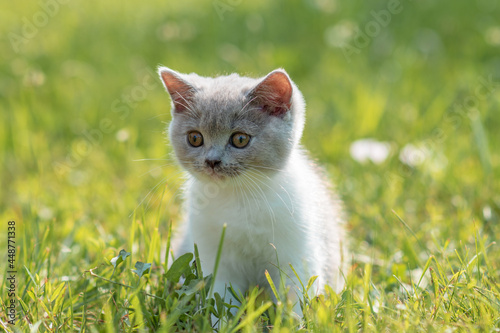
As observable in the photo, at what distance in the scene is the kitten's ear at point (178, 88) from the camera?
239cm

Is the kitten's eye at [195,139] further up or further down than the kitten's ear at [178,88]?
further down

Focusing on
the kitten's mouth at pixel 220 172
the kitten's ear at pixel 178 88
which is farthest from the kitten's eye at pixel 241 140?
the kitten's ear at pixel 178 88

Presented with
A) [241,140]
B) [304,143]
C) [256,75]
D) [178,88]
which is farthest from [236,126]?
[256,75]

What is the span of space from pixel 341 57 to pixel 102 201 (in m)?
2.80

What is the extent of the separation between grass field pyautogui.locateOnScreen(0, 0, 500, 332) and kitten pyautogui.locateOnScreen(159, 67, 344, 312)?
0.19 metres

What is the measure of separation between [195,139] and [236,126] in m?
0.23

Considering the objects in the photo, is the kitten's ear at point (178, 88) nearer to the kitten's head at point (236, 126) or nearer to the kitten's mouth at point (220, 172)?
the kitten's head at point (236, 126)

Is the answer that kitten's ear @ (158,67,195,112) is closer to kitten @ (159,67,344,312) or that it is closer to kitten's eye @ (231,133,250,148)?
kitten @ (159,67,344,312)

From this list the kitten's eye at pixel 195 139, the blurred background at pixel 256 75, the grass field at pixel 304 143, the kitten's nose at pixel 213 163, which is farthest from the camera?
the blurred background at pixel 256 75

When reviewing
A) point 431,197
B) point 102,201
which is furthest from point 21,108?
point 431,197

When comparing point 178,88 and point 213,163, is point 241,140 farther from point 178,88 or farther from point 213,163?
point 178,88

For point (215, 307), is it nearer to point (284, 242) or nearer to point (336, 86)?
point (284, 242)

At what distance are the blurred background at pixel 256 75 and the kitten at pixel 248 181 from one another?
27 cm

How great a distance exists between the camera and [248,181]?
88.7 inches
